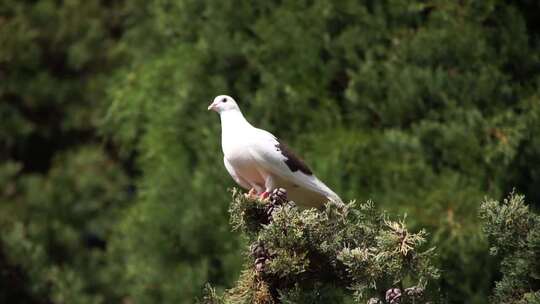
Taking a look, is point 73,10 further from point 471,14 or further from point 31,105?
point 471,14

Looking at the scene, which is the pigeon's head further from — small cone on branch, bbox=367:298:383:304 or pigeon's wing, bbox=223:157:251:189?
small cone on branch, bbox=367:298:383:304

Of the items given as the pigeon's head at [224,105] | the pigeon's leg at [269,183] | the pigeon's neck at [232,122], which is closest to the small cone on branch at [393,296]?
the pigeon's leg at [269,183]

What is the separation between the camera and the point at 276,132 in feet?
31.6

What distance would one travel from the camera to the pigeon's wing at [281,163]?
214 inches

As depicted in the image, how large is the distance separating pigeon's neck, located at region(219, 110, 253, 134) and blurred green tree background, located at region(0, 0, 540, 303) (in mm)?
2481

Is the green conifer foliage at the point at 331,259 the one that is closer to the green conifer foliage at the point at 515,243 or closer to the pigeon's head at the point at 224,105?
the green conifer foliage at the point at 515,243

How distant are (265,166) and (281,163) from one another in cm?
9

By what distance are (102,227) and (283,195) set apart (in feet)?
25.6

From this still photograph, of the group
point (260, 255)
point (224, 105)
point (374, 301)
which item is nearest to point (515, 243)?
point (374, 301)

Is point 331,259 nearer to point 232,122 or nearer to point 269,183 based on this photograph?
point 269,183

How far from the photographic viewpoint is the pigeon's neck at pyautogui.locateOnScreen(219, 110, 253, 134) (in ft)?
18.5

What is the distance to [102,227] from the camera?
12500mm

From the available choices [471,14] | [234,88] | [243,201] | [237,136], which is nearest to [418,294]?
[243,201]

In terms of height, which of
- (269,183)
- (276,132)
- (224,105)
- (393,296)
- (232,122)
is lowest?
(393,296)
